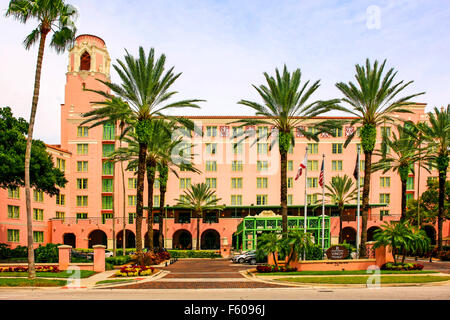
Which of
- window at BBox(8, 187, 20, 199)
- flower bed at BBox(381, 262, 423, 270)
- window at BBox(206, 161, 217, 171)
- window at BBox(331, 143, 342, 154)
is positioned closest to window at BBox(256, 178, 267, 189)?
window at BBox(206, 161, 217, 171)

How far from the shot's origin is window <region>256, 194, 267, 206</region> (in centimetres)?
A: 7775

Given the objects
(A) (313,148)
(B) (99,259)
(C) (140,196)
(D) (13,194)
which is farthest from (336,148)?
(B) (99,259)

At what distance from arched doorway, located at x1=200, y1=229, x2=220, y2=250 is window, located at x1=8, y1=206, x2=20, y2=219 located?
95.9ft

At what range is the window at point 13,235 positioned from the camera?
5959 centimetres

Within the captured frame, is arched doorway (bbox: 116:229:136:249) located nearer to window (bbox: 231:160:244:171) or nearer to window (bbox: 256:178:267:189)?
window (bbox: 231:160:244:171)

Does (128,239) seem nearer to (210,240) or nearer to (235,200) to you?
(210,240)

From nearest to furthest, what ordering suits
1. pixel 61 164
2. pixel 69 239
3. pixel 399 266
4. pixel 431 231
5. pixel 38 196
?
pixel 399 266, pixel 38 196, pixel 431 231, pixel 61 164, pixel 69 239

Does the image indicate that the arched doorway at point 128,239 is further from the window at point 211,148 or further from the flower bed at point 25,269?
the flower bed at point 25,269

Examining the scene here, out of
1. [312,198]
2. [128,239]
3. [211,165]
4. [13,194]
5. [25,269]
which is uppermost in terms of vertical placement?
[211,165]

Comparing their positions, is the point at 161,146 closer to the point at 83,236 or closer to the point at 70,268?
the point at 70,268

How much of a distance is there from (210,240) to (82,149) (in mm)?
26453

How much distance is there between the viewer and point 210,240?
7806cm
